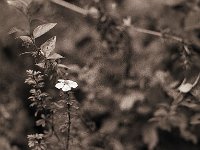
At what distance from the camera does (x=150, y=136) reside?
1166 mm

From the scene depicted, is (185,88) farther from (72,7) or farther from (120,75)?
(72,7)

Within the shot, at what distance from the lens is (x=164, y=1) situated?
1251 millimetres

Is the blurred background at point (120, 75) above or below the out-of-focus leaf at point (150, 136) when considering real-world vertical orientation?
above

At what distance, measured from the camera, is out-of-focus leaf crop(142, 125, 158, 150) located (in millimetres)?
1163

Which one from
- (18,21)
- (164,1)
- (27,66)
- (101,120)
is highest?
(164,1)

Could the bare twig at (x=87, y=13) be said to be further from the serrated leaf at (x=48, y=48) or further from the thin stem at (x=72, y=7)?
the serrated leaf at (x=48, y=48)

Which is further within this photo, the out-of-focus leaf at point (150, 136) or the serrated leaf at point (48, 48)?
the out-of-focus leaf at point (150, 136)

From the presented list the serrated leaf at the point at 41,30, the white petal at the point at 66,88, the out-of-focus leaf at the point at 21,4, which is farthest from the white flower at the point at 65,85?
the out-of-focus leaf at the point at 21,4

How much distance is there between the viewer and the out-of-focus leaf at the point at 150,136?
116 cm

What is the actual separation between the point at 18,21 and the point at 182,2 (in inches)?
22.0

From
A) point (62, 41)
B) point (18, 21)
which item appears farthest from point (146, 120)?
point (18, 21)

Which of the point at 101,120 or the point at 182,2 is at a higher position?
the point at 182,2

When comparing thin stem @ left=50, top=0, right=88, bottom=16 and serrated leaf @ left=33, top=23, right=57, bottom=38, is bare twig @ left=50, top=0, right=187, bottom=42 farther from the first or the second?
serrated leaf @ left=33, top=23, right=57, bottom=38

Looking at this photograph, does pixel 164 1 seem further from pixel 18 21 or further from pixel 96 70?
pixel 18 21
